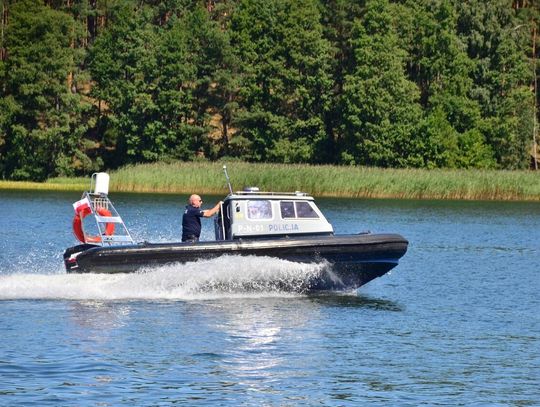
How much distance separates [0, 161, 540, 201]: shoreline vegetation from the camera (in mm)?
67688

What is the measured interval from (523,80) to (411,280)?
65733 millimetres

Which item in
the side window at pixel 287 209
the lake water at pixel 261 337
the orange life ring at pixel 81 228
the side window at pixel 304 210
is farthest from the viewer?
the side window at pixel 304 210

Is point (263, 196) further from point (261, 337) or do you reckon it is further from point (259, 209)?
point (261, 337)

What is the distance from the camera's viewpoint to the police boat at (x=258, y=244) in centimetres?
2570

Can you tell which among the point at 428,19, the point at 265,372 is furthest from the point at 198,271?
the point at 428,19

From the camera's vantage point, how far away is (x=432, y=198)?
69438 mm

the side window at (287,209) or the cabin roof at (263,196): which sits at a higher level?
the cabin roof at (263,196)

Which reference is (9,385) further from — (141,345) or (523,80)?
(523,80)

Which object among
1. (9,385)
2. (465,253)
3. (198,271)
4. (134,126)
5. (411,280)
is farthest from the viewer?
(134,126)

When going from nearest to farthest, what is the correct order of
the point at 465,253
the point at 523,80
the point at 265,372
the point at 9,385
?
the point at 9,385 < the point at 265,372 < the point at 465,253 < the point at 523,80

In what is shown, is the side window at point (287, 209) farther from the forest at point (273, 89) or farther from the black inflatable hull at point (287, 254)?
the forest at point (273, 89)

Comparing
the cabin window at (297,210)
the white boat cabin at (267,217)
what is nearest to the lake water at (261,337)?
the white boat cabin at (267,217)

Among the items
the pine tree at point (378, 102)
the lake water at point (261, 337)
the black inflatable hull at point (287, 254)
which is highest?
the pine tree at point (378, 102)

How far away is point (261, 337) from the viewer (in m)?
22.0
